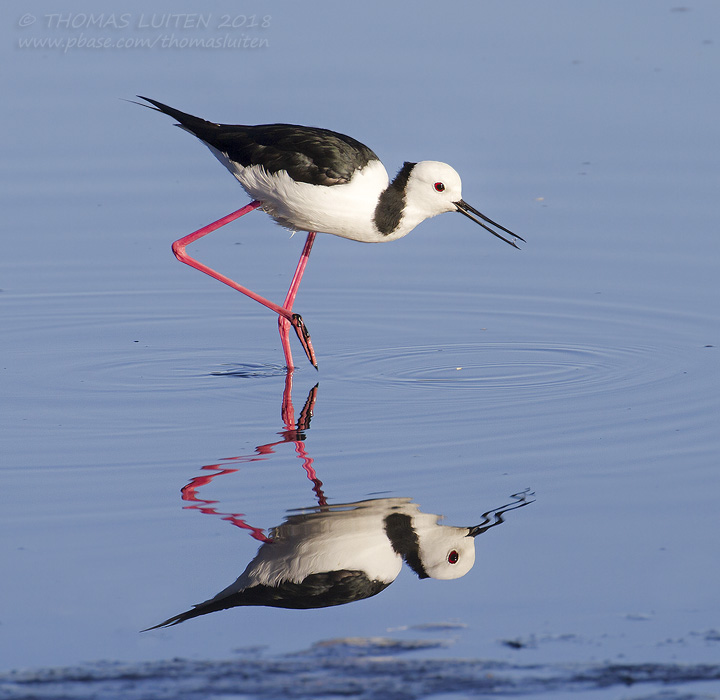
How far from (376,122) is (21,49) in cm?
401

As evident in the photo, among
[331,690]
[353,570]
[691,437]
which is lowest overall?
[331,690]

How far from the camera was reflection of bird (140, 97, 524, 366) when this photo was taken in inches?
301

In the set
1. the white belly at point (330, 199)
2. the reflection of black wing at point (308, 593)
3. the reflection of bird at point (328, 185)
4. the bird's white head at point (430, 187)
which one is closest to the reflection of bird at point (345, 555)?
the reflection of black wing at point (308, 593)

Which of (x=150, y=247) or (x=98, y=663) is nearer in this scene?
(x=98, y=663)

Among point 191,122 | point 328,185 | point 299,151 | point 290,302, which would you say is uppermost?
point 191,122

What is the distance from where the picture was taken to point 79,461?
6.16 metres

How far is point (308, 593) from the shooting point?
16.0 feet

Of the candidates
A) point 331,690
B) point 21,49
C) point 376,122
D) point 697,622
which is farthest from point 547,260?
point 21,49

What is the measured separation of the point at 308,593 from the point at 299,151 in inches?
135

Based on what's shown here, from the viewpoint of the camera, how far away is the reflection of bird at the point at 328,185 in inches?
301

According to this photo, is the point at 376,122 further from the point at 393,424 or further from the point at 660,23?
the point at 393,424

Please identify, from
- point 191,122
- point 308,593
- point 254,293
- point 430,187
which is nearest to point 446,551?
point 308,593

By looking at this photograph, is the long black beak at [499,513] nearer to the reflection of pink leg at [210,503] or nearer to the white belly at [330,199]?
the reflection of pink leg at [210,503]

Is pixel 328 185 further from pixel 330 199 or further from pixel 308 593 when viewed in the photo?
pixel 308 593
